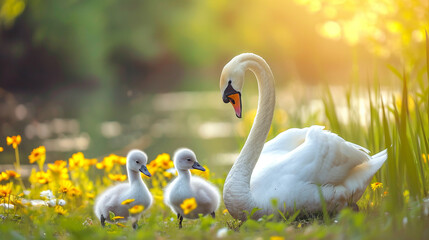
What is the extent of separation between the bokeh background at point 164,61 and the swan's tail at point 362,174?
2.76ft

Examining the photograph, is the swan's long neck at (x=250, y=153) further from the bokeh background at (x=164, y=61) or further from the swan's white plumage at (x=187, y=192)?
the bokeh background at (x=164, y=61)

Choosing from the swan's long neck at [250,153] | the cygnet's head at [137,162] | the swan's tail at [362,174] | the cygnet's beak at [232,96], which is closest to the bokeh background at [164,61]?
the swan's tail at [362,174]

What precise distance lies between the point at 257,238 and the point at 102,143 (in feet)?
34.2

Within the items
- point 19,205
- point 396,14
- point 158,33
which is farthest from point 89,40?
point 19,205

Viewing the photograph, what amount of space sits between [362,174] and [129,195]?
69.1 inches

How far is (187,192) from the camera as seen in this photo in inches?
170

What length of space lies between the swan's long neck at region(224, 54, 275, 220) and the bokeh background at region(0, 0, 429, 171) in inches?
37.5

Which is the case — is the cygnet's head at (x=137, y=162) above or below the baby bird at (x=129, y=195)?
above

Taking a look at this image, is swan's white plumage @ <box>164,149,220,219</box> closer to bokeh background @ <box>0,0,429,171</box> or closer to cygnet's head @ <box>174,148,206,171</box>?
cygnet's head @ <box>174,148,206,171</box>

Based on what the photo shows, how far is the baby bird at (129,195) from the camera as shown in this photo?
432 cm

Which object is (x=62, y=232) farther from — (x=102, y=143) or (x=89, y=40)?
(x=89, y=40)

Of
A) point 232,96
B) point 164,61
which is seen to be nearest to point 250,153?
point 232,96

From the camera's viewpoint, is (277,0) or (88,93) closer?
(88,93)

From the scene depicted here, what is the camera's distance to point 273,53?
4328cm
